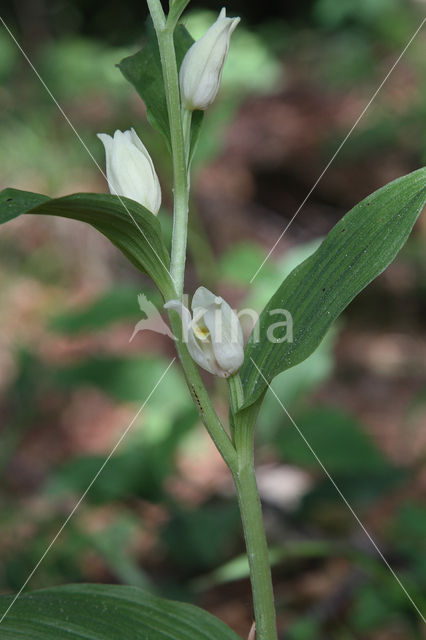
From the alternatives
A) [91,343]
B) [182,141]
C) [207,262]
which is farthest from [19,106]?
[182,141]

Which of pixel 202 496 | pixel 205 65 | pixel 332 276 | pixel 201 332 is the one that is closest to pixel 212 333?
pixel 201 332

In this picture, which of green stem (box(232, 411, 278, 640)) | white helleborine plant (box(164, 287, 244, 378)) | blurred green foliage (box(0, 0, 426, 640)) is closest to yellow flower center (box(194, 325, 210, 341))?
white helleborine plant (box(164, 287, 244, 378))

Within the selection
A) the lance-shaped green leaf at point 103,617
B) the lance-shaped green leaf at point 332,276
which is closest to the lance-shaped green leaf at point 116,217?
the lance-shaped green leaf at point 332,276

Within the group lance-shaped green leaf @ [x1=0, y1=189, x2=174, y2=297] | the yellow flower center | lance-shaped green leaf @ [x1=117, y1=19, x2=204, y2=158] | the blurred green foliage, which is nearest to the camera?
lance-shaped green leaf @ [x1=0, y1=189, x2=174, y2=297]

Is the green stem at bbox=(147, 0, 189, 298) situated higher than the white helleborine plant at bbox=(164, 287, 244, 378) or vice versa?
the green stem at bbox=(147, 0, 189, 298)

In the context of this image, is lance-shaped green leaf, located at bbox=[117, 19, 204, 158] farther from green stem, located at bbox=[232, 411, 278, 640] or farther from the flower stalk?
green stem, located at bbox=[232, 411, 278, 640]

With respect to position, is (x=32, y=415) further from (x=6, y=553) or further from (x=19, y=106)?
(x=19, y=106)
